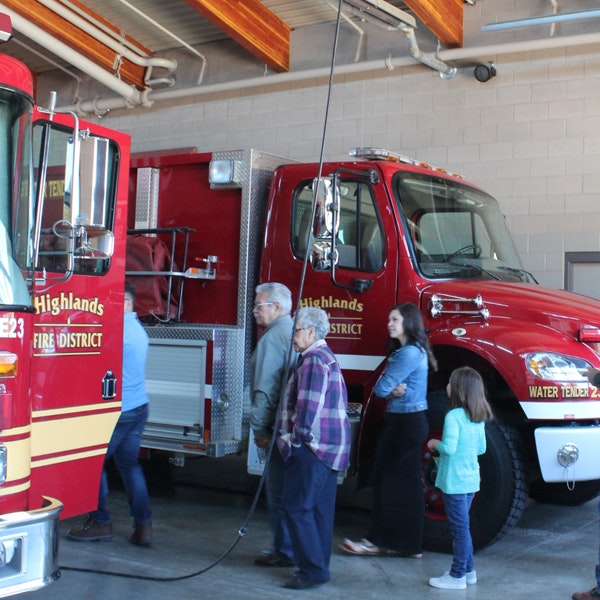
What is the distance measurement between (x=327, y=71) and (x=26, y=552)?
9.00 m

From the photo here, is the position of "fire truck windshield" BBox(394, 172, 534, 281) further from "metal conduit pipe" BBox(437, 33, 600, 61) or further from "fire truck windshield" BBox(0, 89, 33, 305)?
"metal conduit pipe" BBox(437, 33, 600, 61)

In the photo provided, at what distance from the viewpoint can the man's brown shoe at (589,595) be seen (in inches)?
195

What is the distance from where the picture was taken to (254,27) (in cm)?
1192

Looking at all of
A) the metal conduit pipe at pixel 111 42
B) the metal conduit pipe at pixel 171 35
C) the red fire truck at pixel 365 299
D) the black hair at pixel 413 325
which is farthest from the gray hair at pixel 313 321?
the metal conduit pipe at pixel 171 35

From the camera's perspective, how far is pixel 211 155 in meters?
7.15

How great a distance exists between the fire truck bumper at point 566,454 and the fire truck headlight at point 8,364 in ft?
10.7

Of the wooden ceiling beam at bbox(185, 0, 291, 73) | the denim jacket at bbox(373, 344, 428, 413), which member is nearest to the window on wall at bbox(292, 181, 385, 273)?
the denim jacket at bbox(373, 344, 428, 413)

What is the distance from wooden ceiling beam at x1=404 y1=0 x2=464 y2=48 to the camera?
10172 mm

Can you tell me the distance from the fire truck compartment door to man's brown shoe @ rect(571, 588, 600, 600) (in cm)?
Answer: 283

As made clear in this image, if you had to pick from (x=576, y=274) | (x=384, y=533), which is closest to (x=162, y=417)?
(x=384, y=533)

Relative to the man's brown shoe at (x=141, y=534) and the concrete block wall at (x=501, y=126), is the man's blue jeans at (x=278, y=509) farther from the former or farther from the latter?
the concrete block wall at (x=501, y=126)

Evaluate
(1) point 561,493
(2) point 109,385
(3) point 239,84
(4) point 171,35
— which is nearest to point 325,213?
(2) point 109,385

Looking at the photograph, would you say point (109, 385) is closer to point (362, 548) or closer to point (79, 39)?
point (362, 548)

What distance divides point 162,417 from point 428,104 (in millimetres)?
6021
